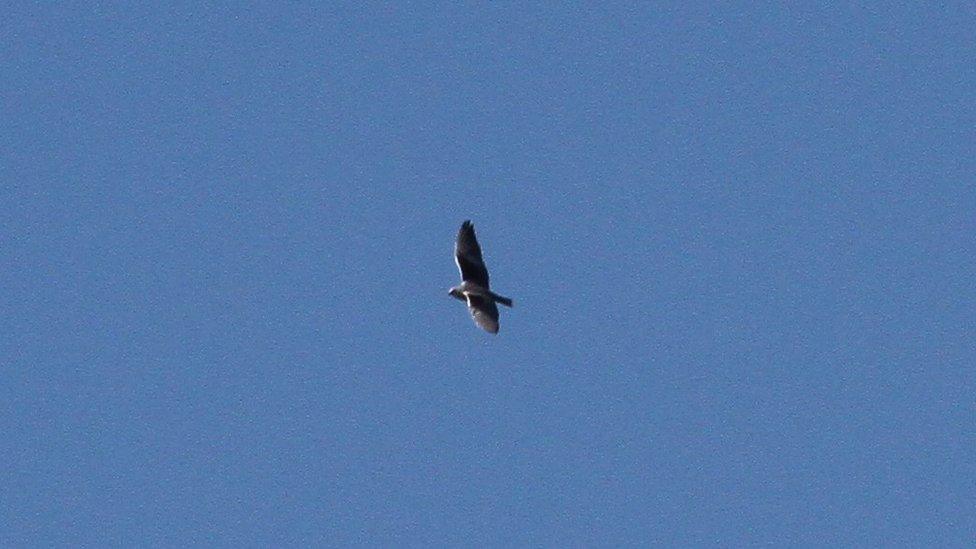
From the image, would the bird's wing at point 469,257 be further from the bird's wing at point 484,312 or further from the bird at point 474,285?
the bird's wing at point 484,312

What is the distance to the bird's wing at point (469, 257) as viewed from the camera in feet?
→ 156

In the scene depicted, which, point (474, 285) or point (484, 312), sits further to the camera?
point (474, 285)

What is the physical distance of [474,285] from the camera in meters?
47.1

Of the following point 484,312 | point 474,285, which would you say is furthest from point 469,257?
point 484,312

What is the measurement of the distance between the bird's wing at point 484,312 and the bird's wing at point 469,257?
1102mm

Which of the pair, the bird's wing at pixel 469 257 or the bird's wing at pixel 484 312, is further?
the bird's wing at pixel 469 257

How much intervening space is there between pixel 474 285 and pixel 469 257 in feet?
3.73

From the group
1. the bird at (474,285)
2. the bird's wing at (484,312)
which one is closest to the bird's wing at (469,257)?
the bird at (474,285)

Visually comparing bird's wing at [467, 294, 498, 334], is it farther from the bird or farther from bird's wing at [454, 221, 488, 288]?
bird's wing at [454, 221, 488, 288]

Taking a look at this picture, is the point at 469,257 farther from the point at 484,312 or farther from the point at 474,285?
the point at 484,312

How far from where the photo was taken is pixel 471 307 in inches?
1818

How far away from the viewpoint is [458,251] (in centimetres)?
4784

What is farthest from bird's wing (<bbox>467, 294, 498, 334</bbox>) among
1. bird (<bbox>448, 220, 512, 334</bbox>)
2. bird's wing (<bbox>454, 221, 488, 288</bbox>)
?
bird's wing (<bbox>454, 221, 488, 288</bbox>)

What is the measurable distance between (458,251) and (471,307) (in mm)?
2418
